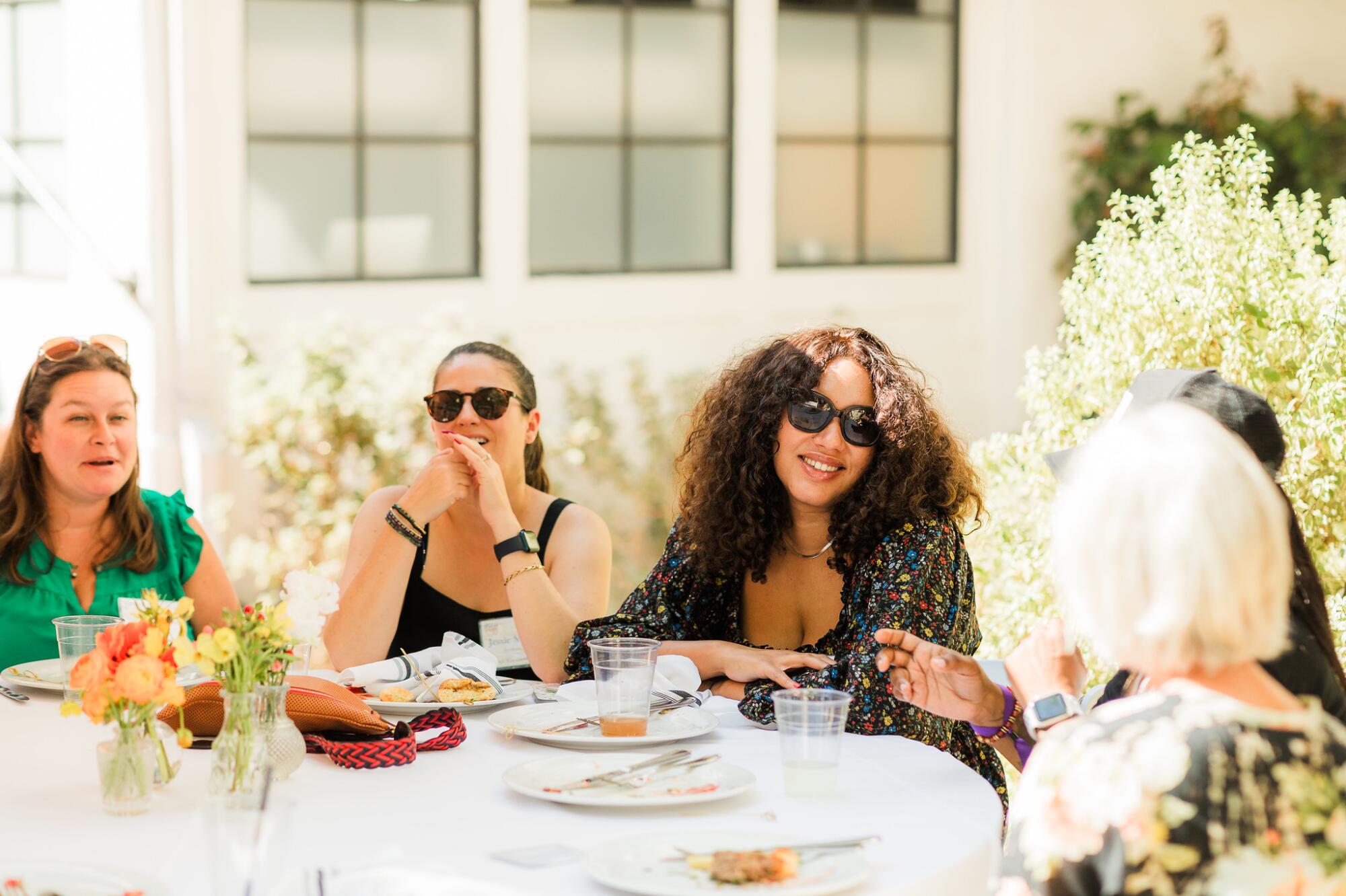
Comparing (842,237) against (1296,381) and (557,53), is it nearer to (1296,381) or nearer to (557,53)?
(557,53)

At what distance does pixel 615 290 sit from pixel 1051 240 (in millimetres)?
2261

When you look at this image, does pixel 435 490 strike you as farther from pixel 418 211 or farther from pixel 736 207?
pixel 736 207

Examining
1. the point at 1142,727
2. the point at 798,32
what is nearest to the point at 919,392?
the point at 1142,727

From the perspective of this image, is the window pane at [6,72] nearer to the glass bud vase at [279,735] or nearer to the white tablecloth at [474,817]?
the white tablecloth at [474,817]

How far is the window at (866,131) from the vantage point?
7359 millimetres

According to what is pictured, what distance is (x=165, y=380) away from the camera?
6.07m

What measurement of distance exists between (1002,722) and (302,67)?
5020 millimetres

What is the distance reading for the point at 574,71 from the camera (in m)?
6.89

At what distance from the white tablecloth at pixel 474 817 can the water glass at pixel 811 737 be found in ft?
0.08

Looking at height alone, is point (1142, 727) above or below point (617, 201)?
below

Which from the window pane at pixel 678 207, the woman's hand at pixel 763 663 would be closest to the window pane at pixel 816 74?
the window pane at pixel 678 207

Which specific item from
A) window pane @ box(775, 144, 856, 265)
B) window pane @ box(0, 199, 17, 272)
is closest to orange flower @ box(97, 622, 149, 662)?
window pane @ box(775, 144, 856, 265)

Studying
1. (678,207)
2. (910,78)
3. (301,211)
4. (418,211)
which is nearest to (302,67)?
(301,211)

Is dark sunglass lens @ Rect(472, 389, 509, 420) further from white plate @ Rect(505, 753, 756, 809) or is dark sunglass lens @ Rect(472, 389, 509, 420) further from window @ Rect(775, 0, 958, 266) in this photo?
window @ Rect(775, 0, 958, 266)
